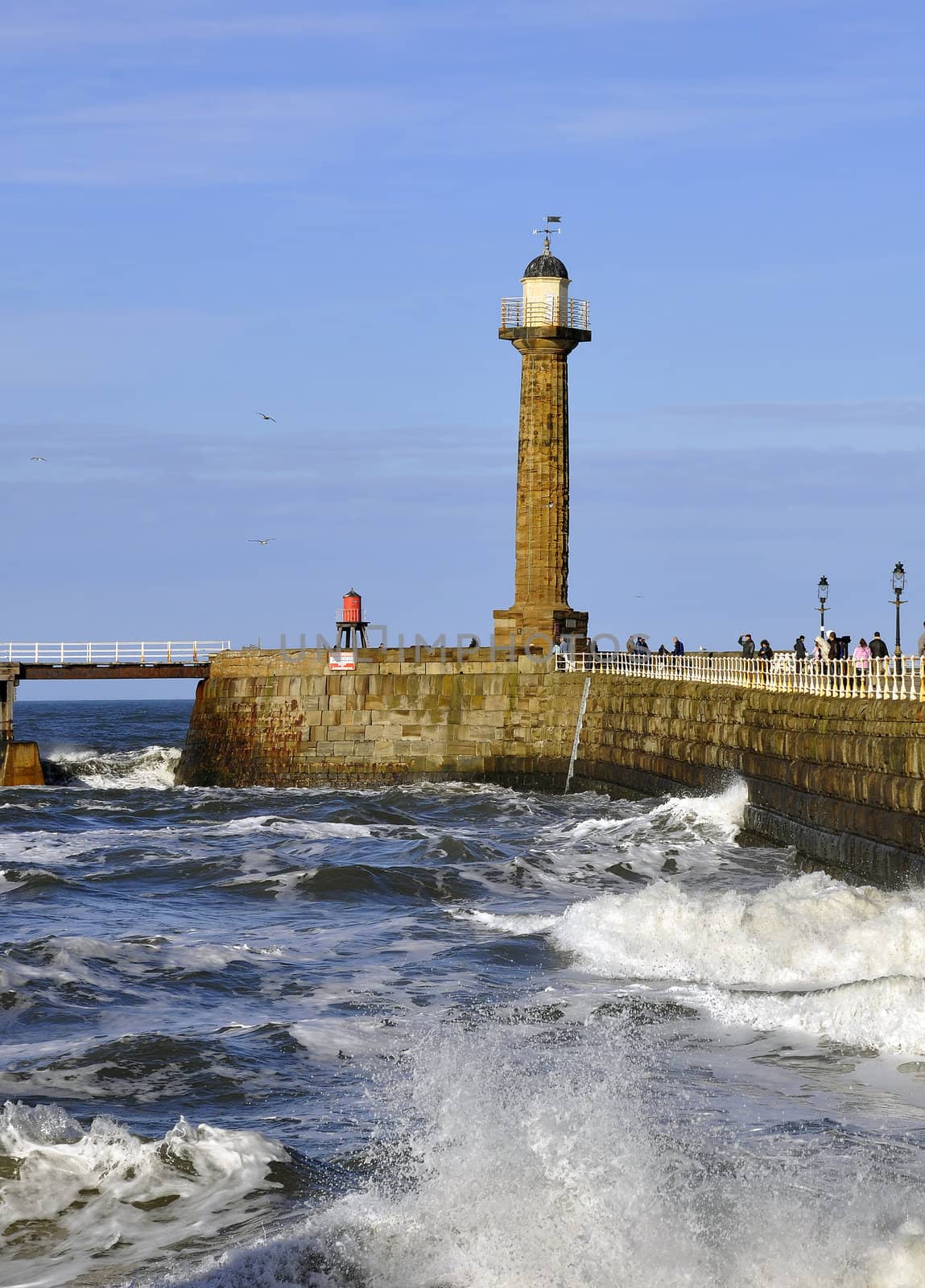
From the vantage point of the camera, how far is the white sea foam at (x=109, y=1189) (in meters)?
7.46

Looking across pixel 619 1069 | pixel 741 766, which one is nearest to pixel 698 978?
pixel 619 1069

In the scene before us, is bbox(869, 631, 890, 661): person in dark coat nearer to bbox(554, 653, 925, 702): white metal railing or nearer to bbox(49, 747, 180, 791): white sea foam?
bbox(554, 653, 925, 702): white metal railing

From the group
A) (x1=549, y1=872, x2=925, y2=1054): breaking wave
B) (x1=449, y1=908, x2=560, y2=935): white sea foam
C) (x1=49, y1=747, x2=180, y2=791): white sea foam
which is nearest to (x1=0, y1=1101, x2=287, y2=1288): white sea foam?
(x1=549, y1=872, x2=925, y2=1054): breaking wave

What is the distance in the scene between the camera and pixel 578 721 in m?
33.6

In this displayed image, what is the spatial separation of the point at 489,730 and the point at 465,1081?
988 inches

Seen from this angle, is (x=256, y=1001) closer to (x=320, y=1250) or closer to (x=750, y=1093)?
(x=750, y=1093)

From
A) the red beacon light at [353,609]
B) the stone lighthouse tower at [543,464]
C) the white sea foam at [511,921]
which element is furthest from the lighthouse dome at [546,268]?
the white sea foam at [511,921]

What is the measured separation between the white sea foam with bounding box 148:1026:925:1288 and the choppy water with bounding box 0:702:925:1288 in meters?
0.02

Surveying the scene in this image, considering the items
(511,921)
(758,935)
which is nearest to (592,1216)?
(758,935)

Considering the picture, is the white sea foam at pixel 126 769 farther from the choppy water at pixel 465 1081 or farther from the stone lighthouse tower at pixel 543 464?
the choppy water at pixel 465 1081

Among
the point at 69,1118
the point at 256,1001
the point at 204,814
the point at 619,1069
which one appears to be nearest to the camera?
the point at 69,1118

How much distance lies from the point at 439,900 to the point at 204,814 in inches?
518

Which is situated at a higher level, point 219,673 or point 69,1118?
point 219,673

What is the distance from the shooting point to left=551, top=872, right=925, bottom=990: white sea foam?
42.8ft
